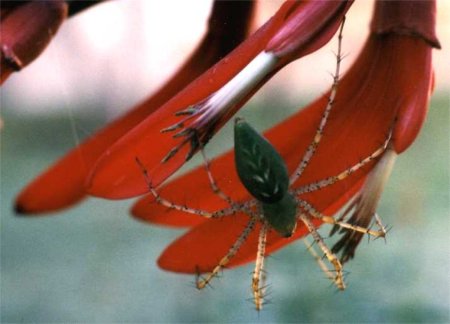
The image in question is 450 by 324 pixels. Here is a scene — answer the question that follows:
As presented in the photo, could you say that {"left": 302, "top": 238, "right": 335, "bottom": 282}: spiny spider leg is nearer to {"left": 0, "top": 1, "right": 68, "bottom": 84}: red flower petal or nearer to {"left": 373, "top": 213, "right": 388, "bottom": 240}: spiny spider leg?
{"left": 373, "top": 213, "right": 388, "bottom": 240}: spiny spider leg

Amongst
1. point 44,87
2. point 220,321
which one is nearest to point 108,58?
point 44,87

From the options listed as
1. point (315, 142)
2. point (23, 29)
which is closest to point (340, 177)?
point (315, 142)

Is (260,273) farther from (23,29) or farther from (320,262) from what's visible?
(23,29)

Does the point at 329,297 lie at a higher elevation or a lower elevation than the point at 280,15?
lower

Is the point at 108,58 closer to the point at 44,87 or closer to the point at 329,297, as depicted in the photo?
the point at 44,87

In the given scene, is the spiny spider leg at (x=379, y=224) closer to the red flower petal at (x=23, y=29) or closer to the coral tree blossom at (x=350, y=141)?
the coral tree blossom at (x=350, y=141)

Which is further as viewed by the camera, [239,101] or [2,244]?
[2,244]
